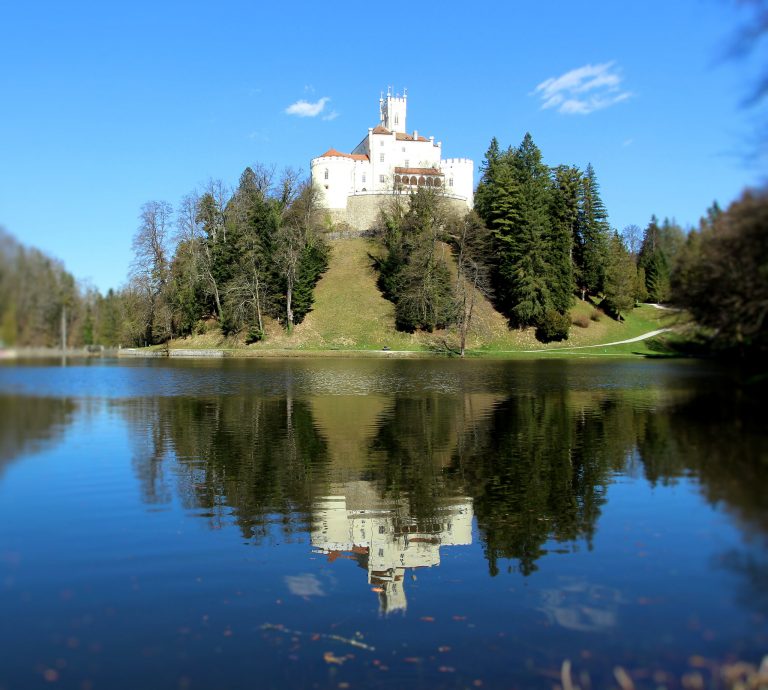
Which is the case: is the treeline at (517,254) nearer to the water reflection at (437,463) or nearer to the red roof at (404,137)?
the red roof at (404,137)

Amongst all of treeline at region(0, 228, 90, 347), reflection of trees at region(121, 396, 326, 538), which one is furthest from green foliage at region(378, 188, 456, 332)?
treeline at region(0, 228, 90, 347)

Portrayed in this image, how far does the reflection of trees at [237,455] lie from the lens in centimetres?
1242

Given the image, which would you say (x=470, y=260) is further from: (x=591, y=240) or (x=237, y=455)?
(x=237, y=455)

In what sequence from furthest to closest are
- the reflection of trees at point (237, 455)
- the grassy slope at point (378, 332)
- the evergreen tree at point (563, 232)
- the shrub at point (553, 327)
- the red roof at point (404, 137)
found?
1. the red roof at point (404, 137)
2. the evergreen tree at point (563, 232)
3. the shrub at point (553, 327)
4. the grassy slope at point (378, 332)
5. the reflection of trees at point (237, 455)

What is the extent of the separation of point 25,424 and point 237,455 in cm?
676

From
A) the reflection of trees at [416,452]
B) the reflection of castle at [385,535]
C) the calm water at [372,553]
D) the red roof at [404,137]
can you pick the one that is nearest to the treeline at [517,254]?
the red roof at [404,137]

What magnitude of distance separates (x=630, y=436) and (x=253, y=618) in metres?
14.8

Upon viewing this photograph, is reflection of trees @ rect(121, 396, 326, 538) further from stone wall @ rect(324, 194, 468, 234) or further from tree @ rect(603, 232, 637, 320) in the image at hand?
stone wall @ rect(324, 194, 468, 234)

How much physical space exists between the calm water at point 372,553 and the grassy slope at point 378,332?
49.4 meters

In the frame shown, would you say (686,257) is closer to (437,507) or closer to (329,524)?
(437,507)

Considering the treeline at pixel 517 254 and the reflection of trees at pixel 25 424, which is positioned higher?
the treeline at pixel 517 254

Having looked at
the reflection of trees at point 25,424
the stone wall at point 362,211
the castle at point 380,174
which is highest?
the castle at point 380,174

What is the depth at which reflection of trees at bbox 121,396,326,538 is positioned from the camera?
12422 millimetres

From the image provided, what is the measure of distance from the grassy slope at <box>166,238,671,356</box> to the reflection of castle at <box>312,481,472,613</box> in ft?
179
